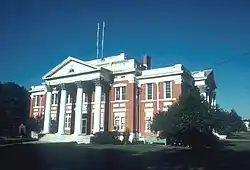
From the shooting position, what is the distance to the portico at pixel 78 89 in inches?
1667

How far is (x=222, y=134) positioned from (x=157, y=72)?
18.1 metres

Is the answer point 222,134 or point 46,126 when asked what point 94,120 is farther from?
point 222,134

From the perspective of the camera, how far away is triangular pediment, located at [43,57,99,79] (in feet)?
145

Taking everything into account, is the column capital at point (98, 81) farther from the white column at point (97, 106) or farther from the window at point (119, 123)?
the window at point (119, 123)

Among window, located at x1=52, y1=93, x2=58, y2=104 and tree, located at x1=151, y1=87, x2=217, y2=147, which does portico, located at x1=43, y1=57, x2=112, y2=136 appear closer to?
window, located at x1=52, y1=93, x2=58, y2=104

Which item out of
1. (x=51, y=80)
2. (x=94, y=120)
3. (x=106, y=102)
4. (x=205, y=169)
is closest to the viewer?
(x=205, y=169)

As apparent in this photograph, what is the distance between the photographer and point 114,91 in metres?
44.4

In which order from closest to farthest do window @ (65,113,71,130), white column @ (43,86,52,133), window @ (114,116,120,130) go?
window @ (114,116,120,130)
white column @ (43,86,52,133)
window @ (65,113,71,130)

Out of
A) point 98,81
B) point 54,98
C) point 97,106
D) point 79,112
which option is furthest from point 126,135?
point 54,98

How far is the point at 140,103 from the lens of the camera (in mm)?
43000

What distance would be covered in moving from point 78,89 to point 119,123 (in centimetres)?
813

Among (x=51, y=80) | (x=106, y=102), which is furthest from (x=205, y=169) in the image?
(x=51, y=80)

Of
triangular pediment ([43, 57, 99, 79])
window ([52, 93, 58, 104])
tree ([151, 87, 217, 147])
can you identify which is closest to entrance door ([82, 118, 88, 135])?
triangular pediment ([43, 57, 99, 79])

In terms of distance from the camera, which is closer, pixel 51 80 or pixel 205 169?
pixel 205 169
